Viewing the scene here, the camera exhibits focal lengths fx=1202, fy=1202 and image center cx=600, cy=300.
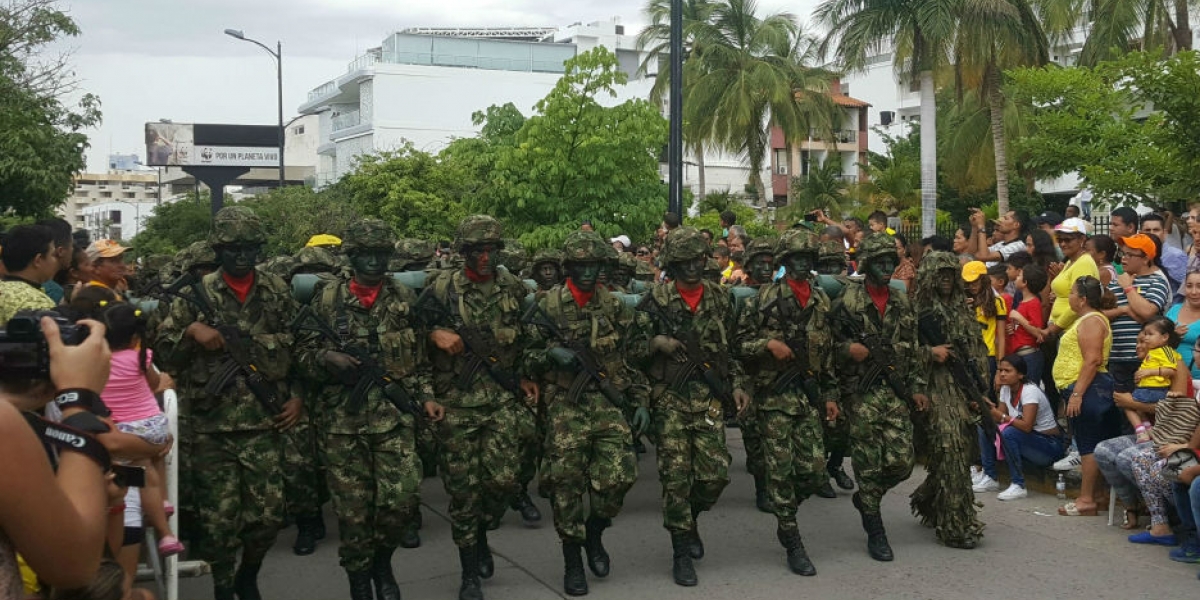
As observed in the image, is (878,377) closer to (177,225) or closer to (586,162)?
(586,162)

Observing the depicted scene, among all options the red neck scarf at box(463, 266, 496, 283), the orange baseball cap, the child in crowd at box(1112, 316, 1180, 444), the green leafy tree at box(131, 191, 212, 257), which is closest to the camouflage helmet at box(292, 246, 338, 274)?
the red neck scarf at box(463, 266, 496, 283)

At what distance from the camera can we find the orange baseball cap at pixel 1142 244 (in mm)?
9500

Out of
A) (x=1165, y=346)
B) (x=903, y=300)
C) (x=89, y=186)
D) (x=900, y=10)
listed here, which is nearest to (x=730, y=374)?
(x=903, y=300)

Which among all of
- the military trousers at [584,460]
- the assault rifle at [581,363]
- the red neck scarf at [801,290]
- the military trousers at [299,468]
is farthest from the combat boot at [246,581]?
the red neck scarf at [801,290]

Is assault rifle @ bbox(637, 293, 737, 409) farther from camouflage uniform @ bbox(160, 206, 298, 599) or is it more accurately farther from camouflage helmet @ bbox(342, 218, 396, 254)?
camouflage uniform @ bbox(160, 206, 298, 599)

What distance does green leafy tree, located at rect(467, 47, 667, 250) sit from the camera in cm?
1998

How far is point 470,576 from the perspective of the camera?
668 cm

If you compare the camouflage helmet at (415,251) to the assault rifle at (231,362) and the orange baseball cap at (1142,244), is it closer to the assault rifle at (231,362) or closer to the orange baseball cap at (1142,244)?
the assault rifle at (231,362)

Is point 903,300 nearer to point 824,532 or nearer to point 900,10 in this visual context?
point 824,532

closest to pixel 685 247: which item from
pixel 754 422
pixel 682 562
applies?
pixel 754 422

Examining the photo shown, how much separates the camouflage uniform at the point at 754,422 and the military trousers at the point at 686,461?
306mm

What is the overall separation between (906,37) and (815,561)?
74.1ft

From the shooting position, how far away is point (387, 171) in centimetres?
3312

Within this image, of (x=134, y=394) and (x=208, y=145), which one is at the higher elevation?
(x=208, y=145)
